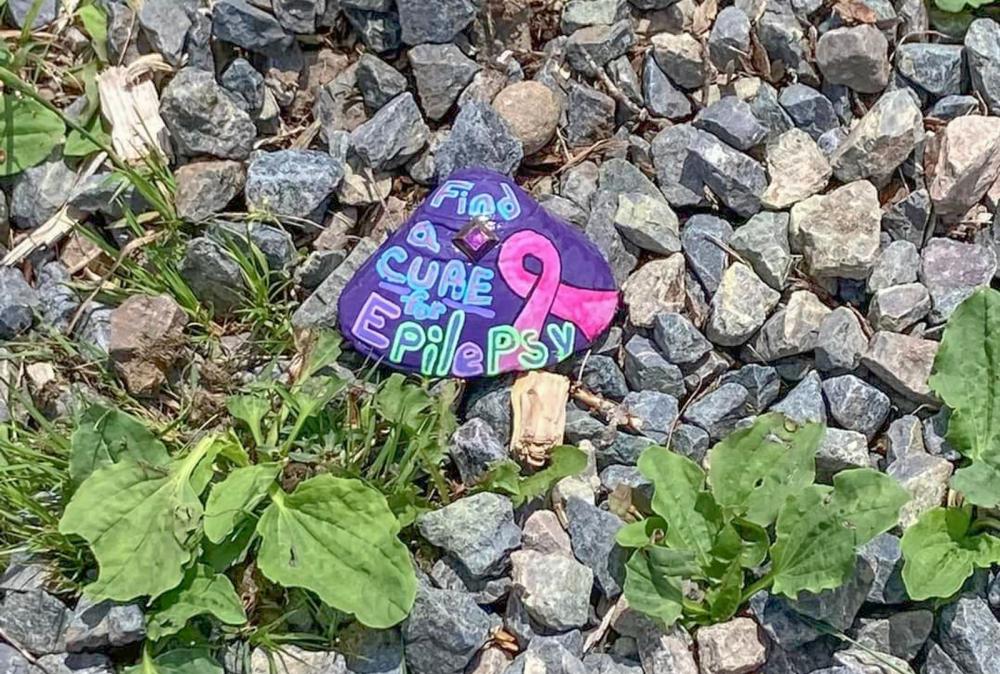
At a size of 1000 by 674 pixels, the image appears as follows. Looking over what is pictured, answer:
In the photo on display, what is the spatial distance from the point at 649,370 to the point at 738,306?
0.68 ft

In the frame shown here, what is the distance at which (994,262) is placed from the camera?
2.46 meters

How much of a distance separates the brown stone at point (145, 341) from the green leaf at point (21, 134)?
0.38m

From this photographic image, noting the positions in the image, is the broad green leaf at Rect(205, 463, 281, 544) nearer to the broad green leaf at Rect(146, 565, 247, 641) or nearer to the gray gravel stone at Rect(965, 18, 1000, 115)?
the broad green leaf at Rect(146, 565, 247, 641)

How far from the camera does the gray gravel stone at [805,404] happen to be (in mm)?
2361

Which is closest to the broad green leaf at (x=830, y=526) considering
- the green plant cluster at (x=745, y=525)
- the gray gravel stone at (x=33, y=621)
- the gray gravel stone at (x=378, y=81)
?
the green plant cluster at (x=745, y=525)

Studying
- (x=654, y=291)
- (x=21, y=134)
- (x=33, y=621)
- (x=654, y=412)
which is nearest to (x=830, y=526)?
(x=654, y=412)

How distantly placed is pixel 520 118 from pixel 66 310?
0.95 meters

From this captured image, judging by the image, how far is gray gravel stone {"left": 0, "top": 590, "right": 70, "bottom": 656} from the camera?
7.22ft

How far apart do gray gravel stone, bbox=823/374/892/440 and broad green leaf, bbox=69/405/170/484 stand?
4.13 ft

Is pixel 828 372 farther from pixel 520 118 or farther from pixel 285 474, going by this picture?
pixel 285 474

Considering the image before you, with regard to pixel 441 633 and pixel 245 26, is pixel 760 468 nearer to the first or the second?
pixel 441 633

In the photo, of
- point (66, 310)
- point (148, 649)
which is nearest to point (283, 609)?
point (148, 649)

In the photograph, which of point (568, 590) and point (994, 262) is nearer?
point (568, 590)

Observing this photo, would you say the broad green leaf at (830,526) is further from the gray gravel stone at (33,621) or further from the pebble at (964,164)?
the gray gravel stone at (33,621)
